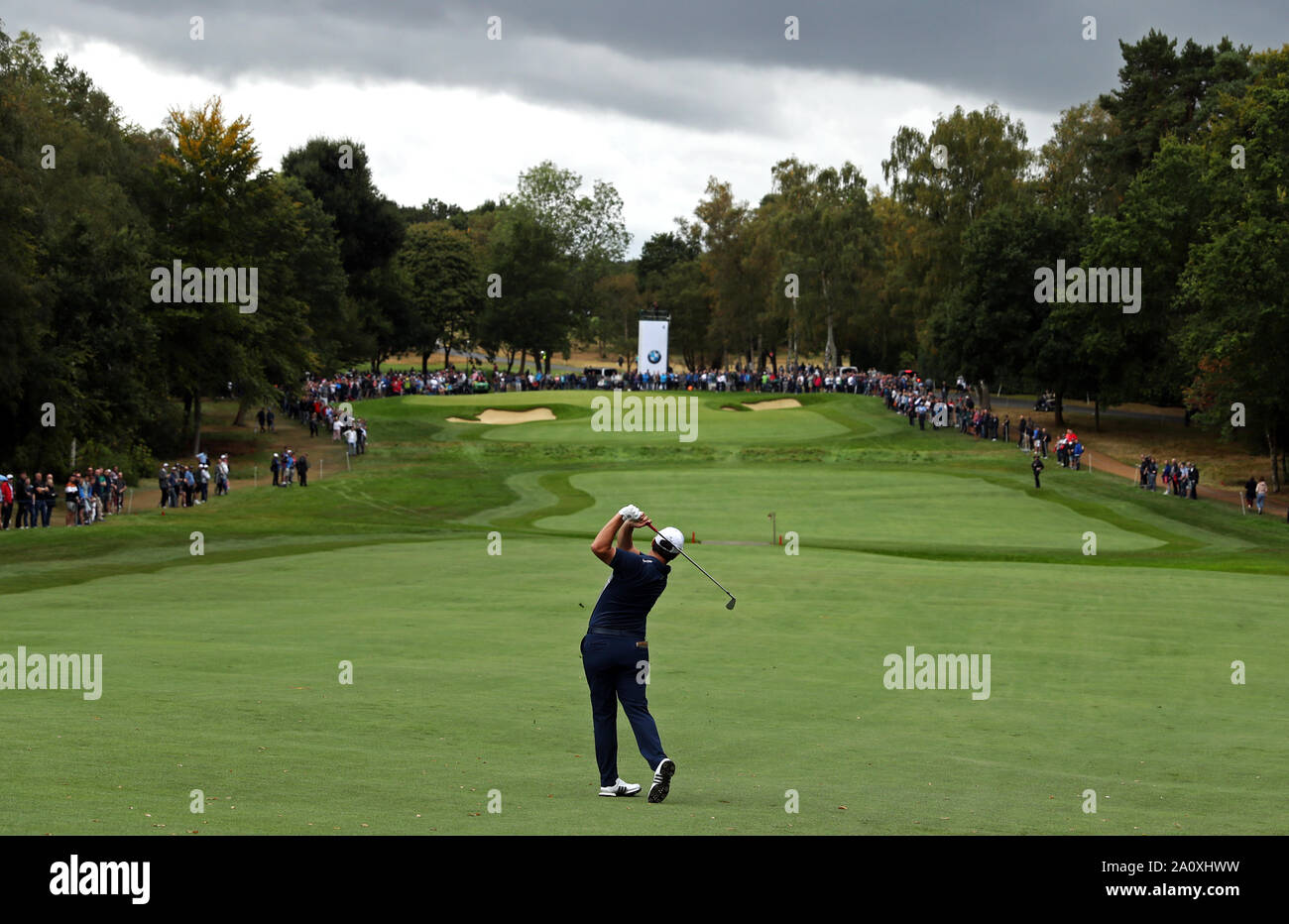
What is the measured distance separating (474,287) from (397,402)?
54.6 meters

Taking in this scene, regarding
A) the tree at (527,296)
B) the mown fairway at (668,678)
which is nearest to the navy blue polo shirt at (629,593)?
the mown fairway at (668,678)

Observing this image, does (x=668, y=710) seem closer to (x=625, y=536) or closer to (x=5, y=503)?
(x=625, y=536)

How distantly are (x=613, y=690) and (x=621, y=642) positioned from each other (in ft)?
1.77

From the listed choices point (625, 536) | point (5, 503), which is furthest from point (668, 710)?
point (5, 503)

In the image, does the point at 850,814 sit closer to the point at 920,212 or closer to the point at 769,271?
the point at 920,212

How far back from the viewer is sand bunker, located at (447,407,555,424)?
8768cm

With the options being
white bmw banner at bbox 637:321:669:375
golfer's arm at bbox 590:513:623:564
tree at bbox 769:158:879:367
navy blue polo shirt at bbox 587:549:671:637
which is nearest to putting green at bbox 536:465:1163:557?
navy blue polo shirt at bbox 587:549:671:637

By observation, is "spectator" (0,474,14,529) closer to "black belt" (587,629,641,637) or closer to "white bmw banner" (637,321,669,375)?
"black belt" (587,629,641,637)

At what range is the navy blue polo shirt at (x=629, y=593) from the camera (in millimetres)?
12070

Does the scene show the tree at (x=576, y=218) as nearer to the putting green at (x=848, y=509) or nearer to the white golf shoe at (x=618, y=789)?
the putting green at (x=848, y=509)

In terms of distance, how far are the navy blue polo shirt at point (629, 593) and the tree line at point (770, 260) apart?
4675 centimetres

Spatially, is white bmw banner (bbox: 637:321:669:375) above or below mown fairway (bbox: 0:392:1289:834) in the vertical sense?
above

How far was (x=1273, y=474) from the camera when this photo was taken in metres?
67.6

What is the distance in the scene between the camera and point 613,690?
1226 centimetres
